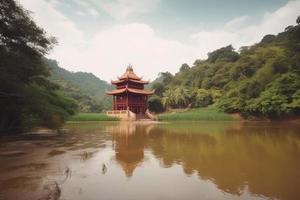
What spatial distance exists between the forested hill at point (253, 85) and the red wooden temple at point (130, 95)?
751cm

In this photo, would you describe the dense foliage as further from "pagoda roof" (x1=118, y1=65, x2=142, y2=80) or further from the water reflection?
"pagoda roof" (x1=118, y1=65, x2=142, y2=80)

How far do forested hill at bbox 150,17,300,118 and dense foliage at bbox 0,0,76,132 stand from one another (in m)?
32.1

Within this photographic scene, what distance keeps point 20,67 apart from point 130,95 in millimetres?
34020

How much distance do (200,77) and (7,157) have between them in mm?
57543

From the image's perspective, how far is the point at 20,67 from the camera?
47.6ft

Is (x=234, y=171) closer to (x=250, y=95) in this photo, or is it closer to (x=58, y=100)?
(x=58, y=100)

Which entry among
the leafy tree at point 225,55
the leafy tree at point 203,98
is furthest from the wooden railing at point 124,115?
the leafy tree at point 225,55

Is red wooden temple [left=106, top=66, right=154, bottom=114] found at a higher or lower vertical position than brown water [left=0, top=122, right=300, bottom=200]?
higher

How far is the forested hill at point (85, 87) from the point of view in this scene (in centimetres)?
7306

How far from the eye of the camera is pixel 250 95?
44219 millimetres

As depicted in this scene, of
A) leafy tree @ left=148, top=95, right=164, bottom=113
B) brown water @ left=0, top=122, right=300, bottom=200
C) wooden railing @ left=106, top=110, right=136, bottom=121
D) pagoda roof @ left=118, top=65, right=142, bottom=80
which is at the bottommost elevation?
brown water @ left=0, top=122, right=300, bottom=200

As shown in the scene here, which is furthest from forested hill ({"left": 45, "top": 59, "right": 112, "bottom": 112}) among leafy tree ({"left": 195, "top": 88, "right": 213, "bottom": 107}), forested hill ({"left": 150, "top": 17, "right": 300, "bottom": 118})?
leafy tree ({"left": 195, "top": 88, "right": 213, "bottom": 107})

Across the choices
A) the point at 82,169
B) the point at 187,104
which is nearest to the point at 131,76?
the point at 187,104

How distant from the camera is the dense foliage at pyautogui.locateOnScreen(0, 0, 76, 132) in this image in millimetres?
14039
